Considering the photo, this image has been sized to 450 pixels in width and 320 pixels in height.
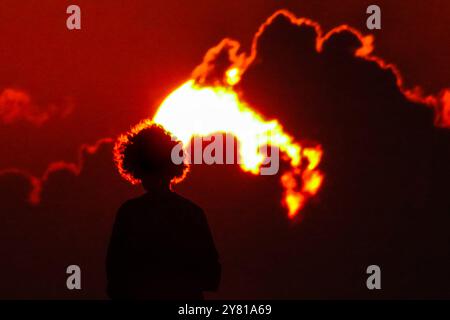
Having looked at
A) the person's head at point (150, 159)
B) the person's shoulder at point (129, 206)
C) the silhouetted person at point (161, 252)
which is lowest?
the silhouetted person at point (161, 252)

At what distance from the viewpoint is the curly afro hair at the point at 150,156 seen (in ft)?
6.10

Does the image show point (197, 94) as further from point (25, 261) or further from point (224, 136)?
point (25, 261)

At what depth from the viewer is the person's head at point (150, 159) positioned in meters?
1.85

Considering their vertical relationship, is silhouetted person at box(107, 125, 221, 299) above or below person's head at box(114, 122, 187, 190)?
below

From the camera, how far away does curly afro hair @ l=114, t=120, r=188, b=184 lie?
1.86m

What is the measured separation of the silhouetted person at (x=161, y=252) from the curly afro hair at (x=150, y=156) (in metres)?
0.08

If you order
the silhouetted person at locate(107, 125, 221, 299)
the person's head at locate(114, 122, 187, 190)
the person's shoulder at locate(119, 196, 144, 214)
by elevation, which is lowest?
the silhouetted person at locate(107, 125, 221, 299)

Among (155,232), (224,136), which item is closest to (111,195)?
(224,136)

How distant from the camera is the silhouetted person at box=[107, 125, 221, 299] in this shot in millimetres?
1764

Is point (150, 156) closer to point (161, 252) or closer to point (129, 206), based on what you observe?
point (129, 206)

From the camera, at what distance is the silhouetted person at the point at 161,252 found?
1764mm

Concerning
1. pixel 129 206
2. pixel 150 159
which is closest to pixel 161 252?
pixel 129 206

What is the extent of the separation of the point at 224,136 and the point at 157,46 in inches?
21.2

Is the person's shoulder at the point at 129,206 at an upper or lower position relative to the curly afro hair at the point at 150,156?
lower
